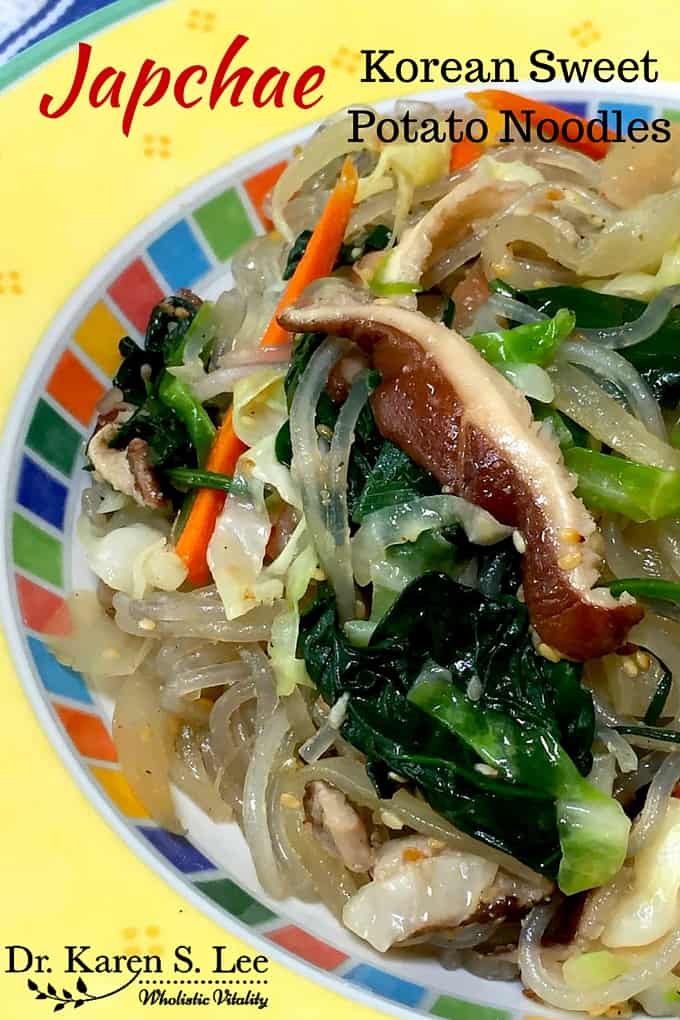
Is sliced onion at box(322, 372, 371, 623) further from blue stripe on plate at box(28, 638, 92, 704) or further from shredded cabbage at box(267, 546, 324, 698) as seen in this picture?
blue stripe on plate at box(28, 638, 92, 704)

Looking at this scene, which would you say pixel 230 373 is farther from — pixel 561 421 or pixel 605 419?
pixel 605 419

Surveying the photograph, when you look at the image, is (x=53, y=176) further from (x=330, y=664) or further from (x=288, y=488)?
(x=330, y=664)

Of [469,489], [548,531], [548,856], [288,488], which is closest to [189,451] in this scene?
[288,488]

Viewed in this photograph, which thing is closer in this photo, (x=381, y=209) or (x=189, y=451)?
(x=189, y=451)

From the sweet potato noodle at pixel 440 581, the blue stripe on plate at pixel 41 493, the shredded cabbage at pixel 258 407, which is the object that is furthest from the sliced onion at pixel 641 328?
the blue stripe on plate at pixel 41 493

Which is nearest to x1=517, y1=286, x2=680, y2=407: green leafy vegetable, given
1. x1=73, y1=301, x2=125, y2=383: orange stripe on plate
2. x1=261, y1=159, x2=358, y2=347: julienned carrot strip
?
x1=261, y1=159, x2=358, y2=347: julienned carrot strip

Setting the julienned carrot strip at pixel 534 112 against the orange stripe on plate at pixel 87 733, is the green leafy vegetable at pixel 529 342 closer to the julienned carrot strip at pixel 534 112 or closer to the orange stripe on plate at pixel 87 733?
the julienned carrot strip at pixel 534 112

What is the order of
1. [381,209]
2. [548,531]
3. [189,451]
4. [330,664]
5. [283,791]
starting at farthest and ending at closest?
1. [381,209]
2. [189,451]
3. [283,791]
4. [330,664]
5. [548,531]
